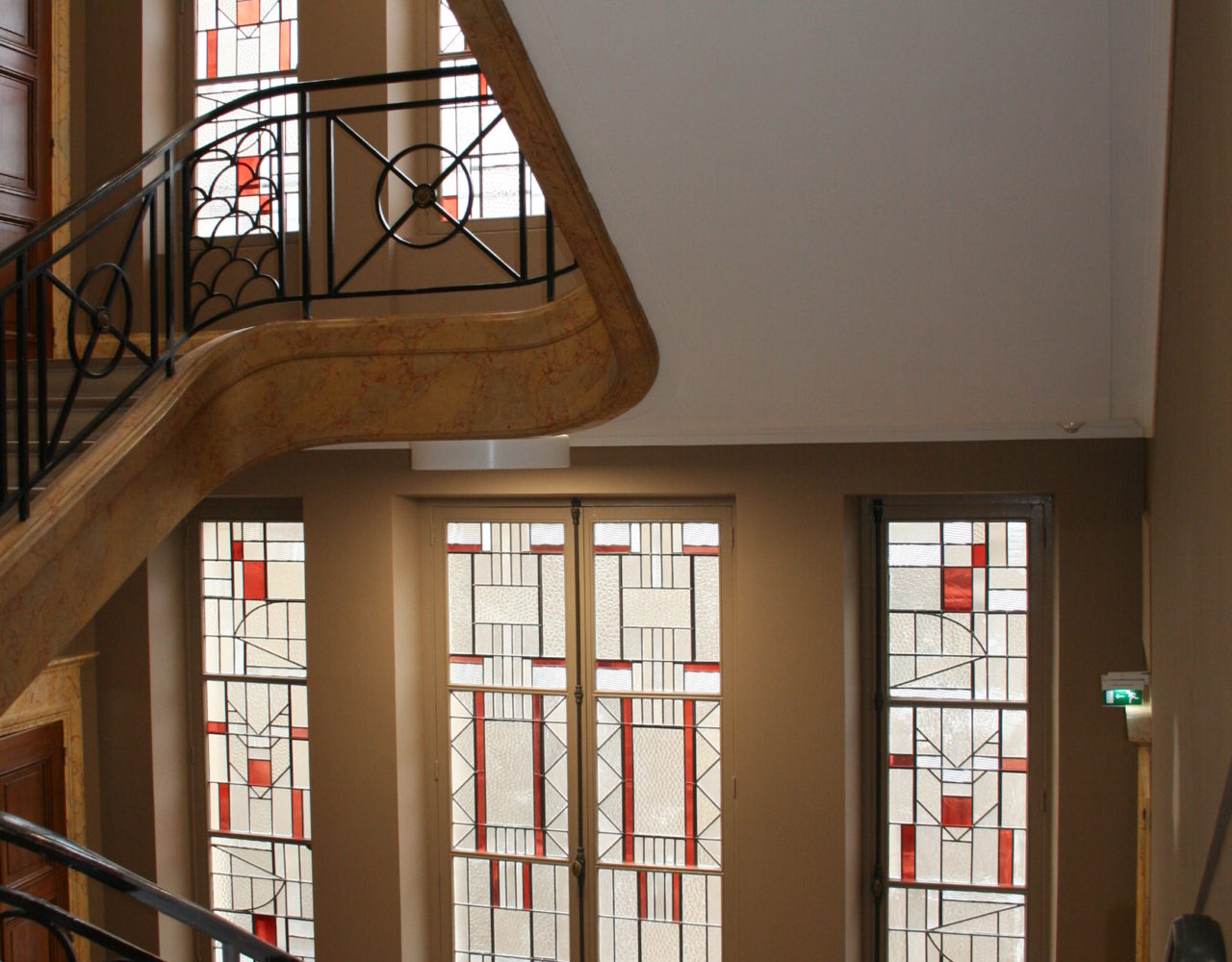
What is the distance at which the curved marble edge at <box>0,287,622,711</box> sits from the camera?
3.13m

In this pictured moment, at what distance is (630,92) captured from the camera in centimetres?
176

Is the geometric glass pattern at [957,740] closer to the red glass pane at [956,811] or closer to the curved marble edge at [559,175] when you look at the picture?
the red glass pane at [956,811]

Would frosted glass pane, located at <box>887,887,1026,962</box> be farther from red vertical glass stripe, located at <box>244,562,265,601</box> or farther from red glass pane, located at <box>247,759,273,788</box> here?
red vertical glass stripe, located at <box>244,562,265,601</box>

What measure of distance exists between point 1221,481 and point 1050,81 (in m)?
0.76

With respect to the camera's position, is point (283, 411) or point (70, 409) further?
point (283, 411)

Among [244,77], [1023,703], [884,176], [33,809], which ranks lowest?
[33,809]

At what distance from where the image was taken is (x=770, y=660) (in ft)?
16.9

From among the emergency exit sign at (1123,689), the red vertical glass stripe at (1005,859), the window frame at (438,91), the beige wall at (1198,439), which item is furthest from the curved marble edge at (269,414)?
the red vertical glass stripe at (1005,859)

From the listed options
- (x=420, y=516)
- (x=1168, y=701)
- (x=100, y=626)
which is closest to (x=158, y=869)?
(x=100, y=626)

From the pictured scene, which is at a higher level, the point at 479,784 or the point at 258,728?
the point at 258,728

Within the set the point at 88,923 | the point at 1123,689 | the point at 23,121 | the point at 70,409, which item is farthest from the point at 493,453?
the point at 23,121

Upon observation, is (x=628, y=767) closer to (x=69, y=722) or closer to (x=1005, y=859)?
(x=1005, y=859)

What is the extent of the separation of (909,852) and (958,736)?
23.8 inches

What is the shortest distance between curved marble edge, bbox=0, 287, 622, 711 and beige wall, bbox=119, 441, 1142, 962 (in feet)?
5.76
